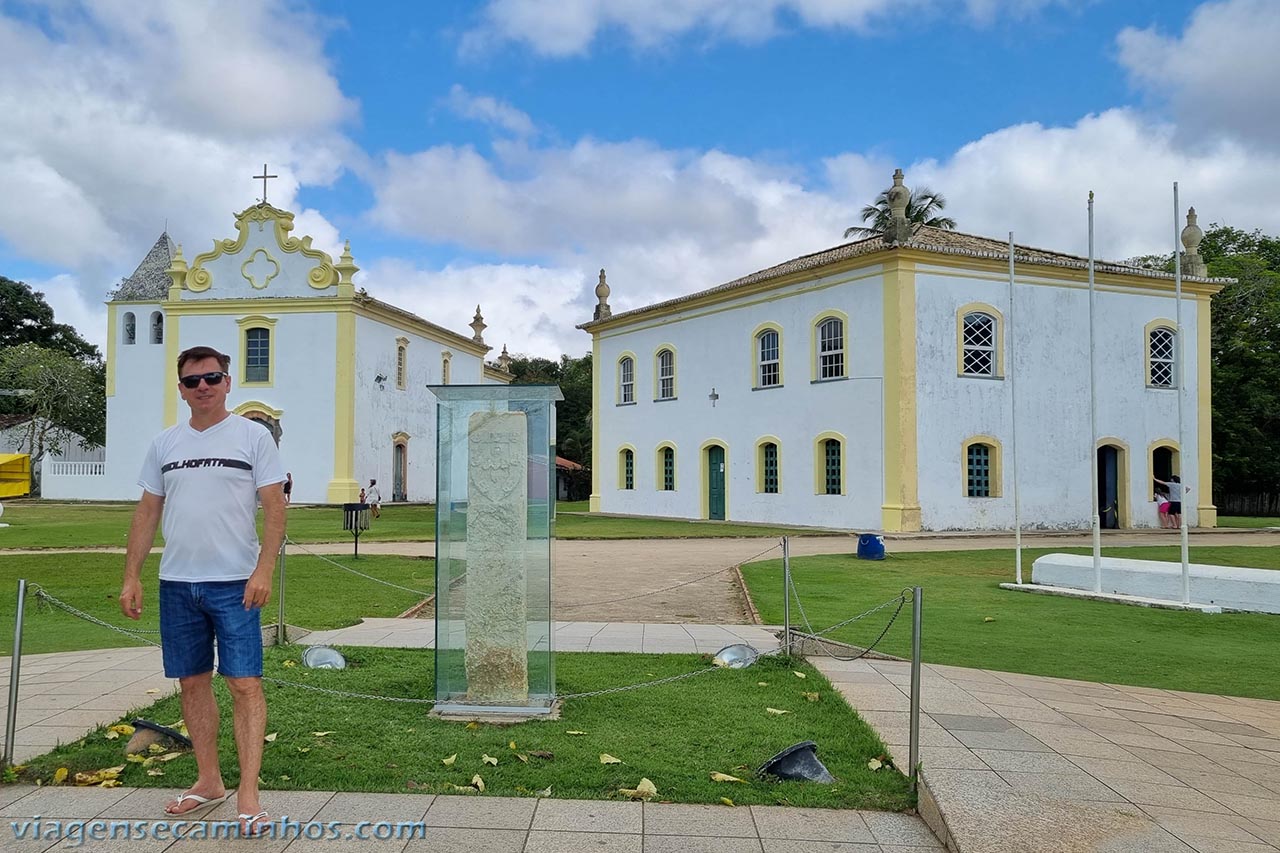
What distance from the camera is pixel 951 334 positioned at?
2189 cm

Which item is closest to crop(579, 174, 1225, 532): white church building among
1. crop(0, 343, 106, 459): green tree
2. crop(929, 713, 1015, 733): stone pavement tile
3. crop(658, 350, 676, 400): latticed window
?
crop(658, 350, 676, 400): latticed window

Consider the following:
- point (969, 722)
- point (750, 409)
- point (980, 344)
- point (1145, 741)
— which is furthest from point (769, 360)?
point (1145, 741)

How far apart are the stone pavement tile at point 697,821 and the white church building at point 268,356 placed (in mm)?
28079

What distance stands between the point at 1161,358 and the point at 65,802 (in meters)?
26.0

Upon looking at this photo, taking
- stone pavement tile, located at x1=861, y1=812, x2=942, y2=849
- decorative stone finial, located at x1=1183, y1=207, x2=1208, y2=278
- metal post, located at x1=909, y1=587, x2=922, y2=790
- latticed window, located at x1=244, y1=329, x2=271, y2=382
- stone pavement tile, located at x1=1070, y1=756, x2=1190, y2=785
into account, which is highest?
decorative stone finial, located at x1=1183, y1=207, x2=1208, y2=278

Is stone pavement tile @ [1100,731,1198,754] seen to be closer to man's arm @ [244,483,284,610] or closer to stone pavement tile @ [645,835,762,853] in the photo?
stone pavement tile @ [645,835,762,853]

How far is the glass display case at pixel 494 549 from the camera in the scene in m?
5.46

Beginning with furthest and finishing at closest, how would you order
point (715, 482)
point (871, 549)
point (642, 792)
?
point (715, 482) → point (871, 549) → point (642, 792)

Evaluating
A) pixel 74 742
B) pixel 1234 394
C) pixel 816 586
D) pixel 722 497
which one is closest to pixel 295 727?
pixel 74 742

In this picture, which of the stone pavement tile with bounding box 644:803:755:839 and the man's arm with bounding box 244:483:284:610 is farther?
the stone pavement tile with bounding box 644:803:755:839

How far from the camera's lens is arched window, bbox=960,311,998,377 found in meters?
22.2

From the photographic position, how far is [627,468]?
100 ft

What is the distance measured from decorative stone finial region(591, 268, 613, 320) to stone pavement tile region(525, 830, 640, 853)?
28.8 meters

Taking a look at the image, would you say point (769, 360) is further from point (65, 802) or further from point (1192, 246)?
point (65, 802)
